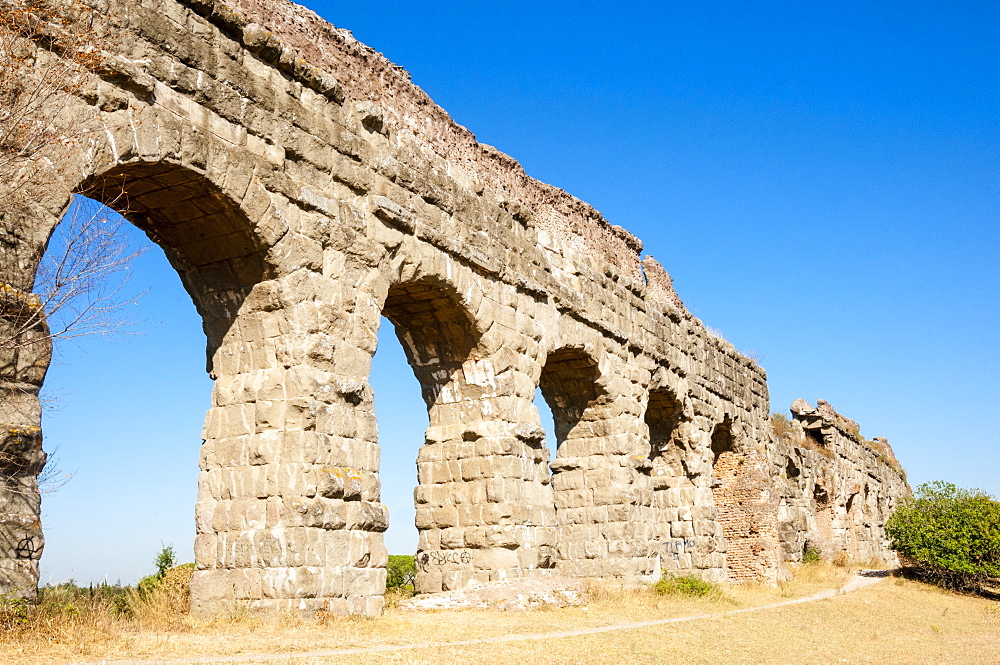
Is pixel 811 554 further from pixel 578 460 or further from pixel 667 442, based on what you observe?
pixel 578 460

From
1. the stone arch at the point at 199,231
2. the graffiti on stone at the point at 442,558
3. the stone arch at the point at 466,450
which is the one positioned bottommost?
the graffiti on stone at the point at 442,558

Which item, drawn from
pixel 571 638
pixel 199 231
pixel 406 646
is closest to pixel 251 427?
pixel 199 231

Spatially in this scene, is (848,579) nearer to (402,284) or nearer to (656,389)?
(656,389)

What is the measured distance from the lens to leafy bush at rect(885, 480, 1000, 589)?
17672mm

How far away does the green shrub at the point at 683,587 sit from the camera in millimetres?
13555

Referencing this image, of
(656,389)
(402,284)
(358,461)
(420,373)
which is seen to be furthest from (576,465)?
(358,461)

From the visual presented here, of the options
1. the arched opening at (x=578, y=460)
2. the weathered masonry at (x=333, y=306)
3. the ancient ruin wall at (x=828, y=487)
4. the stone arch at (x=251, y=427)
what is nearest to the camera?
the weathered masonry at (x=333, y=306)

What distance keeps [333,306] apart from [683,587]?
25.9ft

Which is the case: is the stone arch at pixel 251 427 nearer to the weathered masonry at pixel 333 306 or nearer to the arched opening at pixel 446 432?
the weathered masonry at pixel 333 306

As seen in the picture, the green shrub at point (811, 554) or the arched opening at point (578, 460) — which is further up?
the arched opening at point (578, 460)

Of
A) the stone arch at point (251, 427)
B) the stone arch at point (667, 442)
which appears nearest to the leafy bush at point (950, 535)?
the stone arch at point (667, 442)

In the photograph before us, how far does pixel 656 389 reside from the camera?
15.7m

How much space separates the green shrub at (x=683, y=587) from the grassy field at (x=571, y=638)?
0.17m

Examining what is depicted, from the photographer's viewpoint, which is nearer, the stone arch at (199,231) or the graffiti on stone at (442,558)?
the stone arch at (199,231)
